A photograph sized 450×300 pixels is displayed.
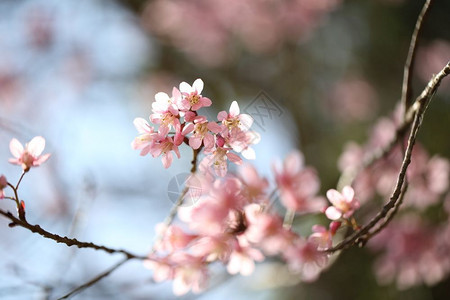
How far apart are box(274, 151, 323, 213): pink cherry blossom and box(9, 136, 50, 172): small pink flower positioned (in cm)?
55

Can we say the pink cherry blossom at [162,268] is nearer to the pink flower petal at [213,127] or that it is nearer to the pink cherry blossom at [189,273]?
the pink cherry blossom at [189,273]

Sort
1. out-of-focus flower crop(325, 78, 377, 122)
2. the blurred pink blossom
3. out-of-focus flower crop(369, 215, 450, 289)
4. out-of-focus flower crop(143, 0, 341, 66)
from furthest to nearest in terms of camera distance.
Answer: out-of-focus flower crop(325, 78, 377, 122)
out-of-focus flower crop(143, 0, 341, 66)
the blurred pink blossom
out-of-focus flower crop(369, 215, 450, 289)

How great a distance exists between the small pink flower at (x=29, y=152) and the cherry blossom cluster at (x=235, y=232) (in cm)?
30

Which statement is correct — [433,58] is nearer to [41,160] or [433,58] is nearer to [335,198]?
[335,198]

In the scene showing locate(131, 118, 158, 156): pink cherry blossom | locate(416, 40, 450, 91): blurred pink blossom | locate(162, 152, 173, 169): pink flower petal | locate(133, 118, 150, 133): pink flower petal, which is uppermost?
locate(416, 40, 450, 91): blurred pink blossom

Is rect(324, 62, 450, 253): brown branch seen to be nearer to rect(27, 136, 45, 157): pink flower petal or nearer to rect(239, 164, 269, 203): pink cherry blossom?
rect(239, 164, 269, 203): pink cherry blossom

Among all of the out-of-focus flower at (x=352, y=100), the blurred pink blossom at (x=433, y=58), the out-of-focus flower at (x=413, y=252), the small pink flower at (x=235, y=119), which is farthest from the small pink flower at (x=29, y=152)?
the out-of-focus flower at (x=352, y=100)

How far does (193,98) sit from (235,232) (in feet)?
1.01

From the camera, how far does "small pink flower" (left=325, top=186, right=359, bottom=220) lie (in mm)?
909

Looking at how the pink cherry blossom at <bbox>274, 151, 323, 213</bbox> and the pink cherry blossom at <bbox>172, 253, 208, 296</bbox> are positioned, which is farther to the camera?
the pink cherry blossom at <bbox>274, 151, 323, 213</bbox>

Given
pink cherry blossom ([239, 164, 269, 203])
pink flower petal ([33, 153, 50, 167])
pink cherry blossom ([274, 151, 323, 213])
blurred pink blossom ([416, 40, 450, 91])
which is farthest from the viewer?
blurred pink blossom ([416, 40, 450, 91])

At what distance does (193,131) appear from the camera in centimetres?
82

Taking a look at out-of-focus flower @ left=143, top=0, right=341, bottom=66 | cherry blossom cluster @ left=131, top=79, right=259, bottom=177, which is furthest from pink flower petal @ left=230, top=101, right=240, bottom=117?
out-of-focus flower @ left=143, top=0, right=341, bottom=66

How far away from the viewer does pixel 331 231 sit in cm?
92
